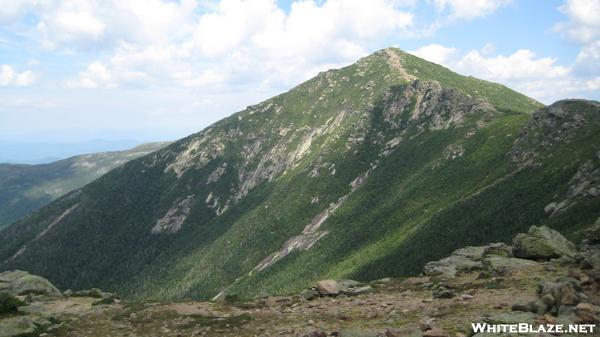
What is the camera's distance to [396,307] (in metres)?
29.5

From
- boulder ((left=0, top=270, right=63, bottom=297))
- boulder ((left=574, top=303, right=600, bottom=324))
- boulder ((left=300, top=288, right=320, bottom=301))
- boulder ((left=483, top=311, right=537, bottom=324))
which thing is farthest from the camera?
boulder ((left=0, top=270, right=63, bottom=297))

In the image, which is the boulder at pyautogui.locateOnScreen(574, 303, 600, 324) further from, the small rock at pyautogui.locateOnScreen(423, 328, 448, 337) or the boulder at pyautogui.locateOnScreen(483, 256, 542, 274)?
the boulder at pyautogui.locateOnScreen(483, 256, 542, 274)

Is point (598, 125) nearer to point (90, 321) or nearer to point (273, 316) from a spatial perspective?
point (273, 316)

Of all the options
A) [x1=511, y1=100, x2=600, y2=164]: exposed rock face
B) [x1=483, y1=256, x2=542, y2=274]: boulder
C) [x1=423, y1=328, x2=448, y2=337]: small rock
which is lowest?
[x1=483, y1=256, x2=542, y2=274]: boulder

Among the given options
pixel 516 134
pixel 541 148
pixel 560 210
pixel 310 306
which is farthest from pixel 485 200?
pixel 310 306

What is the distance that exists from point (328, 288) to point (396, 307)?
30.2 feet

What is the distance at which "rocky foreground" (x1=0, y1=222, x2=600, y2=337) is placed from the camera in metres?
22.0

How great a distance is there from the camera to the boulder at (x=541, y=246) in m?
41.0

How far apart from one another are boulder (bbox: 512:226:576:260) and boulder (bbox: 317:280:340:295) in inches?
818

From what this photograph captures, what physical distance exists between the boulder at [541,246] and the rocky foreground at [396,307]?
0.10m

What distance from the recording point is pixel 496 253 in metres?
48.4

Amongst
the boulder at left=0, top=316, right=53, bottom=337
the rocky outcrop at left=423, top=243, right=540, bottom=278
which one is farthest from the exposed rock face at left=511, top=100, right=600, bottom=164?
the boulder at left=0, top=316, right=53, bottom=337

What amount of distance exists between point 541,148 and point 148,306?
162789 mm

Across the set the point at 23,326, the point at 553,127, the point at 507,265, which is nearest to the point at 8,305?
the point at 23,326
